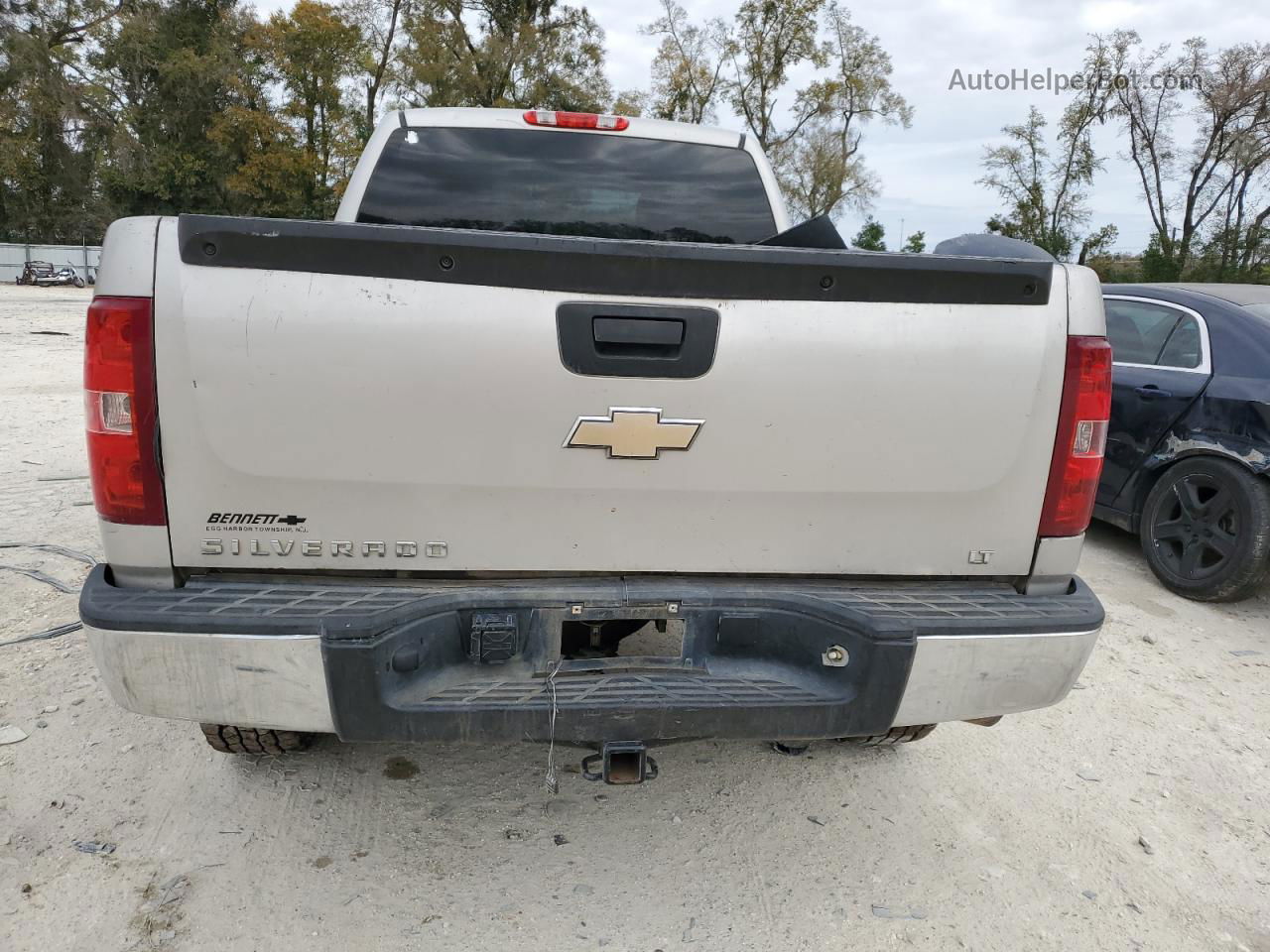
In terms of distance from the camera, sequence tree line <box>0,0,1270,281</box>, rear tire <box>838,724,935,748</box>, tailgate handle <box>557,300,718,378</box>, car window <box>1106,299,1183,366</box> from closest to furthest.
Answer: tailgate handle <box>557,300,718,378</box>
rear tire <box>838,724,935,748</box>
car window <box>1106,299,1183,366</box>
tree line <box>0,0,1270,281</box>

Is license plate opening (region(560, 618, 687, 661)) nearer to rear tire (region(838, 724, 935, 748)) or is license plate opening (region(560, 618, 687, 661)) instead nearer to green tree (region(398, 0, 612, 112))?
rear tire (region(838, 724, 935, 748))

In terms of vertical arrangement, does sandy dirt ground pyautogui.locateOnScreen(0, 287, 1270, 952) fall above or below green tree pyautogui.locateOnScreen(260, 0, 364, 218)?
below

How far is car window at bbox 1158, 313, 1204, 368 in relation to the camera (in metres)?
4.94

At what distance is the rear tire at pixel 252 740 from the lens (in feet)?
8.33

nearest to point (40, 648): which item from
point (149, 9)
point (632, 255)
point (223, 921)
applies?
point (223, 921)

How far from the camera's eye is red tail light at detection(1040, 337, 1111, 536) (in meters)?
2.05

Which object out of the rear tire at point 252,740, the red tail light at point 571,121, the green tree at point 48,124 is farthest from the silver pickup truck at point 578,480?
the green tree at point 48,124

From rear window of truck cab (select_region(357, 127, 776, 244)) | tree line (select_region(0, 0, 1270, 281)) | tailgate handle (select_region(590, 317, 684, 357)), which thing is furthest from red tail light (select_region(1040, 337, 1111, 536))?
tree line (select_region(0, 0, 1270, 281))

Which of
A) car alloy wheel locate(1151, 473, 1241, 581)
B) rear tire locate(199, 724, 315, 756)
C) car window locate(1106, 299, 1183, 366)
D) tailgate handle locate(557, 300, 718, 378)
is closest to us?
tailgate handle locate(557, 300, 718, 378)

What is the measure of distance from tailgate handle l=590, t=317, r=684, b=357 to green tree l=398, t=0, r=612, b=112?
30707 mm

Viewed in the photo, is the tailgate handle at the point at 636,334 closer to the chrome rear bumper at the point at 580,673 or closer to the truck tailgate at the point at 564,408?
the truck tailgate at the point at 564,408

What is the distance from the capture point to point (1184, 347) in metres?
5.04

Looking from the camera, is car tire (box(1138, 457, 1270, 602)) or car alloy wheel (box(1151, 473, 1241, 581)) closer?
car tire (box(1138, 457, 1270, 602))

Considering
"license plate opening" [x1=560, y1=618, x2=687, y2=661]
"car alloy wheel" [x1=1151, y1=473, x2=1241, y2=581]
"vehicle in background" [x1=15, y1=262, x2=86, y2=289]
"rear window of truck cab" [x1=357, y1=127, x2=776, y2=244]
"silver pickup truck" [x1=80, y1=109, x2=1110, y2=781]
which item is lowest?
"vehicle in background" [x1=15, y1=262, x2=86, y2=289]
